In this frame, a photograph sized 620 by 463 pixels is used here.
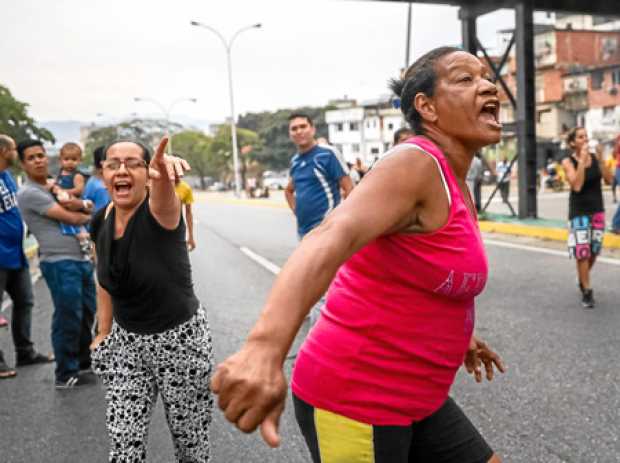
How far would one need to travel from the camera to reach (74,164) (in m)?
6.27

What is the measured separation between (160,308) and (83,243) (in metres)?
2.66

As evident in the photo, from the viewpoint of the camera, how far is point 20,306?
6.31m

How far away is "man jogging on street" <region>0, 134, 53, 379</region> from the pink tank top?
15.6 ft

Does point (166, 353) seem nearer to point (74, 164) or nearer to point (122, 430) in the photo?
point (122, 430)

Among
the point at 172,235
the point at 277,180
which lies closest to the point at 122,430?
the point at 172,235

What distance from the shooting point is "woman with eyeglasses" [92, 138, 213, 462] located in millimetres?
3035

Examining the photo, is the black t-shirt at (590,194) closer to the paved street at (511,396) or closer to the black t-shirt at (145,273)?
the paved street at (511,396)

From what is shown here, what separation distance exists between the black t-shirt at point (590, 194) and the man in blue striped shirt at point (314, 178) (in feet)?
7.82

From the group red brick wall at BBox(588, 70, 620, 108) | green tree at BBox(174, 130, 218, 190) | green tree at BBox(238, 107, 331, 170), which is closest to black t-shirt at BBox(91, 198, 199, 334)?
red brick wall at BBox(588, 70, 620, 108)

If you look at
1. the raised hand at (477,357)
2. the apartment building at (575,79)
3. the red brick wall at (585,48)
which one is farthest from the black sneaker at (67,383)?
the red brick wall at (585,48)

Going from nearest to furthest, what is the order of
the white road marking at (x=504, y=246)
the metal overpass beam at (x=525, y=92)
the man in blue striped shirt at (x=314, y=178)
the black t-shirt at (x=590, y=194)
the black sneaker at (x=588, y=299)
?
the man in blue striped shirt at (x=314, y=178) → the black sneaker at (x=588, y=299) → the black t-shirt at (x=590, y=194) → the white road marking at (x=504, y=246) → the metal overpass beam at (x=525, y=92)

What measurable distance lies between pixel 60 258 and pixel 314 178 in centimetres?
220

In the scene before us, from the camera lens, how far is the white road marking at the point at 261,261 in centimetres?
1156

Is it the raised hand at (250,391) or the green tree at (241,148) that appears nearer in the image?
the raised hand at (250,391)
